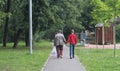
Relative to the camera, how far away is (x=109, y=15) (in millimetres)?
28609

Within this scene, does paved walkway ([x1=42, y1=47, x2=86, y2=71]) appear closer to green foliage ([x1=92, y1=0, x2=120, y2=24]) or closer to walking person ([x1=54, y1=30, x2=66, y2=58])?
walking person ([x1=54, y1=30, x2=66, y2=58])

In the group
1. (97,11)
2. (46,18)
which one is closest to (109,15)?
(97,11)

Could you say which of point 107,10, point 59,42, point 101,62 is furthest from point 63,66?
point 107,10

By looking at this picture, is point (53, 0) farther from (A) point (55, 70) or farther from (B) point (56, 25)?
(A) point (55, 70)

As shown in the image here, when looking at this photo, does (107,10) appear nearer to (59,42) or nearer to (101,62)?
(59,42)

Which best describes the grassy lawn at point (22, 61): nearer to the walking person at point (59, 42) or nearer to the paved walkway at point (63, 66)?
the paved walkway at point (63, 66)

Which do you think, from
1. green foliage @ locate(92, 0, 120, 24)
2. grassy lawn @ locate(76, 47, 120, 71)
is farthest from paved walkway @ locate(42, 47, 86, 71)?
green foliage @ locate(92, 0, 120, 24)

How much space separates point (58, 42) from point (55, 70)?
887cm

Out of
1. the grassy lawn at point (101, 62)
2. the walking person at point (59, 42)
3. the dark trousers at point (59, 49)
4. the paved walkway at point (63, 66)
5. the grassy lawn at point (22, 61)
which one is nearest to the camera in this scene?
the paved walkway at point (63, 66)

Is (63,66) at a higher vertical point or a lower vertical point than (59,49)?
lower

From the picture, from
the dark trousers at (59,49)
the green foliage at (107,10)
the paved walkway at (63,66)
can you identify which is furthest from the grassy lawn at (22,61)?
the green foliage at (107,10)

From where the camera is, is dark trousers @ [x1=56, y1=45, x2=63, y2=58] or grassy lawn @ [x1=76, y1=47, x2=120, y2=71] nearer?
grassy lawn @ [x1=76, y1=47, x2=120, y2=71]

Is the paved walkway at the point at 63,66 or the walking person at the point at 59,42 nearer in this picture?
the paved walkway at the point at 63,66

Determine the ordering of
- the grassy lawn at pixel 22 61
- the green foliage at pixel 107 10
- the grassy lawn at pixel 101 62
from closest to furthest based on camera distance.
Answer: the grassy lawn at pixel 101 62, the grassy lawn at pixel 22 61, the green foliage at pixel 107 10
